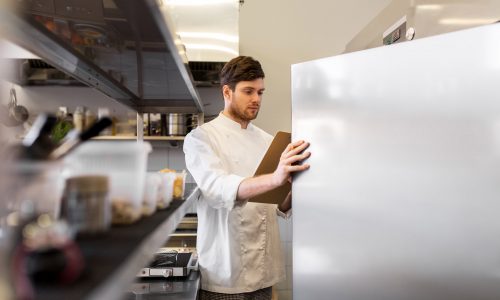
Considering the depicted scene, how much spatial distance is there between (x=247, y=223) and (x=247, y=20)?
6.68 ft

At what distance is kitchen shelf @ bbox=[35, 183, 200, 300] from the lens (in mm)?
357

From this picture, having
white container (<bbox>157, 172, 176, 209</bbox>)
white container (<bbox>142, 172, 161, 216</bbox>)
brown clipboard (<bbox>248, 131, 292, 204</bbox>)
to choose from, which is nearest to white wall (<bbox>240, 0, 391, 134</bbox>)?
brown clipboard (<bbox>248, 131, 292, 204</bbox>)

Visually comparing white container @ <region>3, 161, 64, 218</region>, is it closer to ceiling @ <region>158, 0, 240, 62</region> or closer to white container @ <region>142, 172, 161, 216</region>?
white container @ <region>142, 172, 161, 216</region>

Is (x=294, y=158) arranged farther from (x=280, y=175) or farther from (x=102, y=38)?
(x=102, y=38)

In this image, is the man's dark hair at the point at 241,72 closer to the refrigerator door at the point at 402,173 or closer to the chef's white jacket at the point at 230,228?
the chef's white jacket at the point at 230,228

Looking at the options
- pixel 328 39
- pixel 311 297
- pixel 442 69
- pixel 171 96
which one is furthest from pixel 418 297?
pixel 328 39

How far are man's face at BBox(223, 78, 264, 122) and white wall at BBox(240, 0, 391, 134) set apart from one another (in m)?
1.44

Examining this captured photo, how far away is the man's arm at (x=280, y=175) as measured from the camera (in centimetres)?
111

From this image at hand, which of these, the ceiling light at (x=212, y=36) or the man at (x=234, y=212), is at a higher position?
the ceiling light at (x=212, y=36)

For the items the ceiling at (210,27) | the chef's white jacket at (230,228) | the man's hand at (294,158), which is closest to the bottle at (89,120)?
the man's hand at (294,158)

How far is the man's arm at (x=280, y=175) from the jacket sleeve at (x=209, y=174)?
0.10 ft

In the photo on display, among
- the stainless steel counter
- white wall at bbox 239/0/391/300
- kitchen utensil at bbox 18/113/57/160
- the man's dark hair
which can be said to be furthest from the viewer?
white wall at bbox 239/0/391/300

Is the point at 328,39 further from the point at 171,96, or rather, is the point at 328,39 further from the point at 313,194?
the point at 313,194

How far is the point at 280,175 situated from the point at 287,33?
2.28 metres
